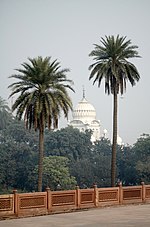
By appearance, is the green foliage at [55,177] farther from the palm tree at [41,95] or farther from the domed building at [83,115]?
the domed building at [83,115]

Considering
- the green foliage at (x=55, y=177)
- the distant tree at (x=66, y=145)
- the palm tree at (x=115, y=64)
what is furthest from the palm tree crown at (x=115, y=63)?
the distant tree at (x=66, y=145)

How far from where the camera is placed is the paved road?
1891cm

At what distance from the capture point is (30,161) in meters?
79.0

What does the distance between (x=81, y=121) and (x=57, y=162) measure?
265 feet

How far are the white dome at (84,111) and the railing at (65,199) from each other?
126m

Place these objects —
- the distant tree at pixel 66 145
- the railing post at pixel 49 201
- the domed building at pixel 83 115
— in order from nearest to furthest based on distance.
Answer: the railing post at pixel 49 201 → the distant tree at pixel 66 145 → the domed building at pixel 83 115

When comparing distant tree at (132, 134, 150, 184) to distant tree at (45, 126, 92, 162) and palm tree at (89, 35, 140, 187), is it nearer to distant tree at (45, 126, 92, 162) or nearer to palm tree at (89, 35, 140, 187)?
distant tree at (45, 126, 92, 162)

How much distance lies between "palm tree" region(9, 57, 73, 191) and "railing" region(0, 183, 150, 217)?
29.7 ft

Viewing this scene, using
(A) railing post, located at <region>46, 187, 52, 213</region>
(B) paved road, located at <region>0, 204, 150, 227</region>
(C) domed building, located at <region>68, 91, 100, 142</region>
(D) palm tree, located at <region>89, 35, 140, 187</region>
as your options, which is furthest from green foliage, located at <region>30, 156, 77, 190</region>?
(C) domed building, located at <region>68, 91, 100, 142</region>

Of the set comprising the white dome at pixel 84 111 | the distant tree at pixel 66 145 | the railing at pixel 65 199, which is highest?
the white dome at pixel 84 111

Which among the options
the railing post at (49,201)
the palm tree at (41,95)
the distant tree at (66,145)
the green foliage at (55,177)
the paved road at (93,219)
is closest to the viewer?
the paved road at (93,219)

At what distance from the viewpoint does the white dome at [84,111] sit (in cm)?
15362

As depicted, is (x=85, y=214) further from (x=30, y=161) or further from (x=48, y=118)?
(x=30, y=161)

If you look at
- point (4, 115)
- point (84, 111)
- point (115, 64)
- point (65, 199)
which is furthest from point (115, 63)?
point (84, 111)
